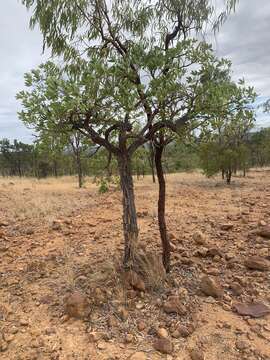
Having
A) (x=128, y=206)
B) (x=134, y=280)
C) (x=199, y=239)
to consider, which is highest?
(x=128, y=206)

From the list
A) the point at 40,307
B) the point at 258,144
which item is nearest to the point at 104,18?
the point at 40,307

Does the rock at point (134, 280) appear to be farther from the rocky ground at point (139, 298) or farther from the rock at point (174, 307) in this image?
the rock at point (174, 307)

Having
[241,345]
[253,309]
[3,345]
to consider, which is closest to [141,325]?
[241,345]

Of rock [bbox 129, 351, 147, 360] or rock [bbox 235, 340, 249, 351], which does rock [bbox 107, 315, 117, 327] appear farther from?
rock [bbox 235, 340, 249, 351]

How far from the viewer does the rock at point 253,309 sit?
3.59 meters

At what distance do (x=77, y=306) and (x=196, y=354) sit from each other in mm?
1437

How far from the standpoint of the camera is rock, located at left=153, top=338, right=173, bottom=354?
309cm

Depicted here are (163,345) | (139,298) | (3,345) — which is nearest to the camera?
(163,345)

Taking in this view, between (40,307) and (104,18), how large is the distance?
3811 mm

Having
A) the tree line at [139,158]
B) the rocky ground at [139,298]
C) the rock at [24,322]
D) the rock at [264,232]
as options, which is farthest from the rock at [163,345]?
→ the rock at [264,232]

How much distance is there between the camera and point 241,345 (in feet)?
10.2

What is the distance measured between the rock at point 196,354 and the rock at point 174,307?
58 cm

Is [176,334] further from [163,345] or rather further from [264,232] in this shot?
[264,232]

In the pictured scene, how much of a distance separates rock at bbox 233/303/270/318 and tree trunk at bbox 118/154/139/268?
4.83ft
